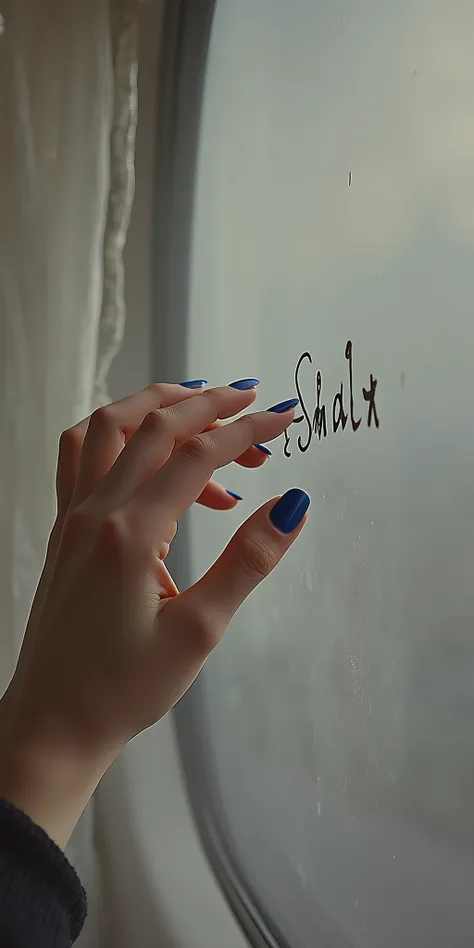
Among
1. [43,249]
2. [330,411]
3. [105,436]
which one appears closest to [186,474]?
[105,436]

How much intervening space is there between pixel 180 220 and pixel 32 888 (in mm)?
938

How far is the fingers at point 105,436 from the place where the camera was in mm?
548

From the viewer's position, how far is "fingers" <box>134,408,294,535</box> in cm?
47

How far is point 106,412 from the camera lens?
1.91 feet

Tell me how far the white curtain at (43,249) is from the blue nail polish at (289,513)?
1.85 feet

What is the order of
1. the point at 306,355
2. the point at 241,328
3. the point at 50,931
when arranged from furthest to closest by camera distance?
the point at 241,328 → the point at 306,355 → the point at 50,931

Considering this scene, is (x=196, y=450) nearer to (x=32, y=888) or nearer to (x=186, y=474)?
(x=186, y=474)

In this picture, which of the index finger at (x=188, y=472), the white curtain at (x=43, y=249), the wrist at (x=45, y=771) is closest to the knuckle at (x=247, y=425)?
the index finger at (x=188, y=472)

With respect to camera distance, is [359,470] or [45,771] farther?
[359,470]

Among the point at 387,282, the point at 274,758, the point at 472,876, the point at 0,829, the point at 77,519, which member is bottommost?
the point at 274,758

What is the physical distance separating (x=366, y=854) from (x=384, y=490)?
30cm

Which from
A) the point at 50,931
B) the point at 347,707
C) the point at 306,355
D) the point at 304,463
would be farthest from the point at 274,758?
the point at 50,931

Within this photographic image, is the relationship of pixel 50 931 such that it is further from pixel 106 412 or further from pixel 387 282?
pixel 387 282

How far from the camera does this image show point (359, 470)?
72 cm
